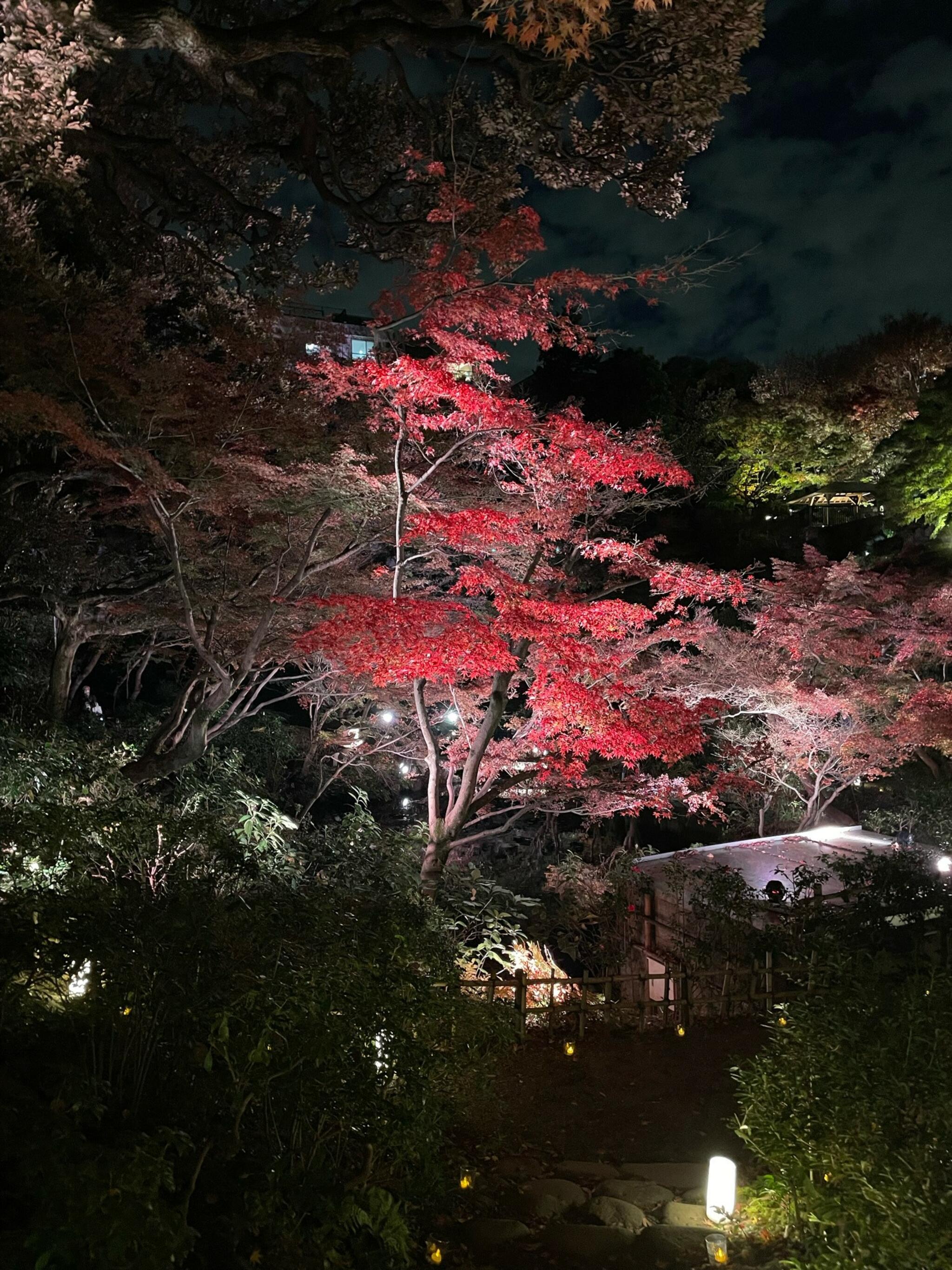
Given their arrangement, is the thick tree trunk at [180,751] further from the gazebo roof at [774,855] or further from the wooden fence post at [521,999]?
the gazebo roof at [774,855]

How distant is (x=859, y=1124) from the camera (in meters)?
3.30

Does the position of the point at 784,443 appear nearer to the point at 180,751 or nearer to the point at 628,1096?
the point at 180,751

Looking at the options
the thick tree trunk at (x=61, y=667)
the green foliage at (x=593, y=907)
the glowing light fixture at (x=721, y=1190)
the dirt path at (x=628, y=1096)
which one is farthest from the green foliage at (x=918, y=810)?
the thick tree trunk at (x=61, y=667)

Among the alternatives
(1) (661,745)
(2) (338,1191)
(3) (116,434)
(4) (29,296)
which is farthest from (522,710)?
(2) (338,1191)

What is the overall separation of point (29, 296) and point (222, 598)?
3.72 meters

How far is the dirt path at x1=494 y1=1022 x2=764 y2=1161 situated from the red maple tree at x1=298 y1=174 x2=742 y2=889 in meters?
2.76

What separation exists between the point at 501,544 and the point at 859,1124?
857cm

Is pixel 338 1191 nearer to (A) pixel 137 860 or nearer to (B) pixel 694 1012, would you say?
(A) pixel 137 860

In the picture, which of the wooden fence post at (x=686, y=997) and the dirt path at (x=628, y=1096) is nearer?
the dirt path at (x=628, y=1096)

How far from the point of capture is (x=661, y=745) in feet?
31.9

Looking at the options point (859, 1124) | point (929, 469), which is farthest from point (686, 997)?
point (929, 469)

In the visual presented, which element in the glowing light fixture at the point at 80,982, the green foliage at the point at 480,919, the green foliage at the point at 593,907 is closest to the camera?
the glowing light fixture at the point at 80,982

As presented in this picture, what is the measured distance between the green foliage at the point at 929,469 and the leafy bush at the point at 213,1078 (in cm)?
1931

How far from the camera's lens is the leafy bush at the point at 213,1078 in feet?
7.19
